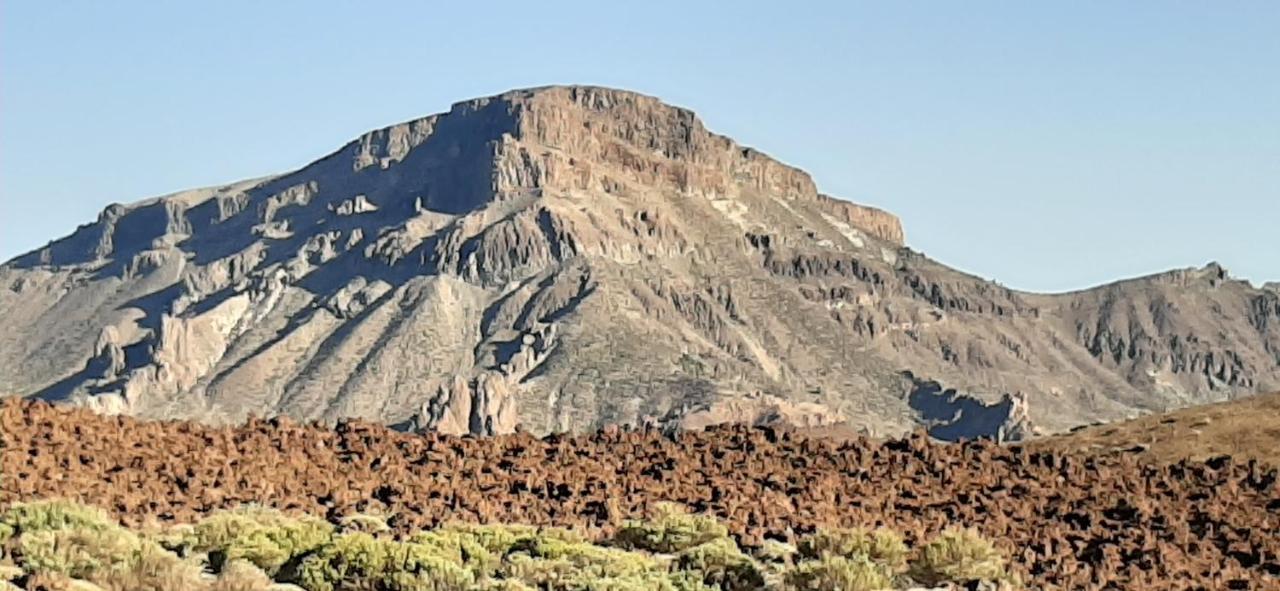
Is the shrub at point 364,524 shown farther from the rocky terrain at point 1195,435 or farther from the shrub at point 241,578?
the rocky terrain at point 1195,435

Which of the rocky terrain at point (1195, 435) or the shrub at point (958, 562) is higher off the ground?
the rocky terrain at point (1195, 435)

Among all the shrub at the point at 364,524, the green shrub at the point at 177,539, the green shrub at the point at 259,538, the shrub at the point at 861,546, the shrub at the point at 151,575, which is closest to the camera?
the shrub at the point at 151,575

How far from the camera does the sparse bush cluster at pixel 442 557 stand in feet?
59.7

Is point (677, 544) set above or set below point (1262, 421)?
below

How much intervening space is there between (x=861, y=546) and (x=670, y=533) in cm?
199

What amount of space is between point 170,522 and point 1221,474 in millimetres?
12887

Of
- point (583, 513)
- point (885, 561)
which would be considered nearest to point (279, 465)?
point (583, 513)

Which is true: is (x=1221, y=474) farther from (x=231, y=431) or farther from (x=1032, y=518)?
(x=231, y=431)

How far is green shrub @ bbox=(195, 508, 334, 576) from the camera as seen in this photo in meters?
19.6

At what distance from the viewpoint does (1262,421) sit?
30.3 m

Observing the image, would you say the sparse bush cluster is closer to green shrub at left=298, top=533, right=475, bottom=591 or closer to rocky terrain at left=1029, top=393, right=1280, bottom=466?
green shrub at left=298, top=533, right=475, bottom=591

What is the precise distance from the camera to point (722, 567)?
68.0 ft

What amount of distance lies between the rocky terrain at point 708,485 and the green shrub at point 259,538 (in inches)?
48.7

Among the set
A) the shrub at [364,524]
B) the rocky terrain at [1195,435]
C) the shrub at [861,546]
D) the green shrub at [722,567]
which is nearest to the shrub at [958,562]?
the shrub at [861,546]
